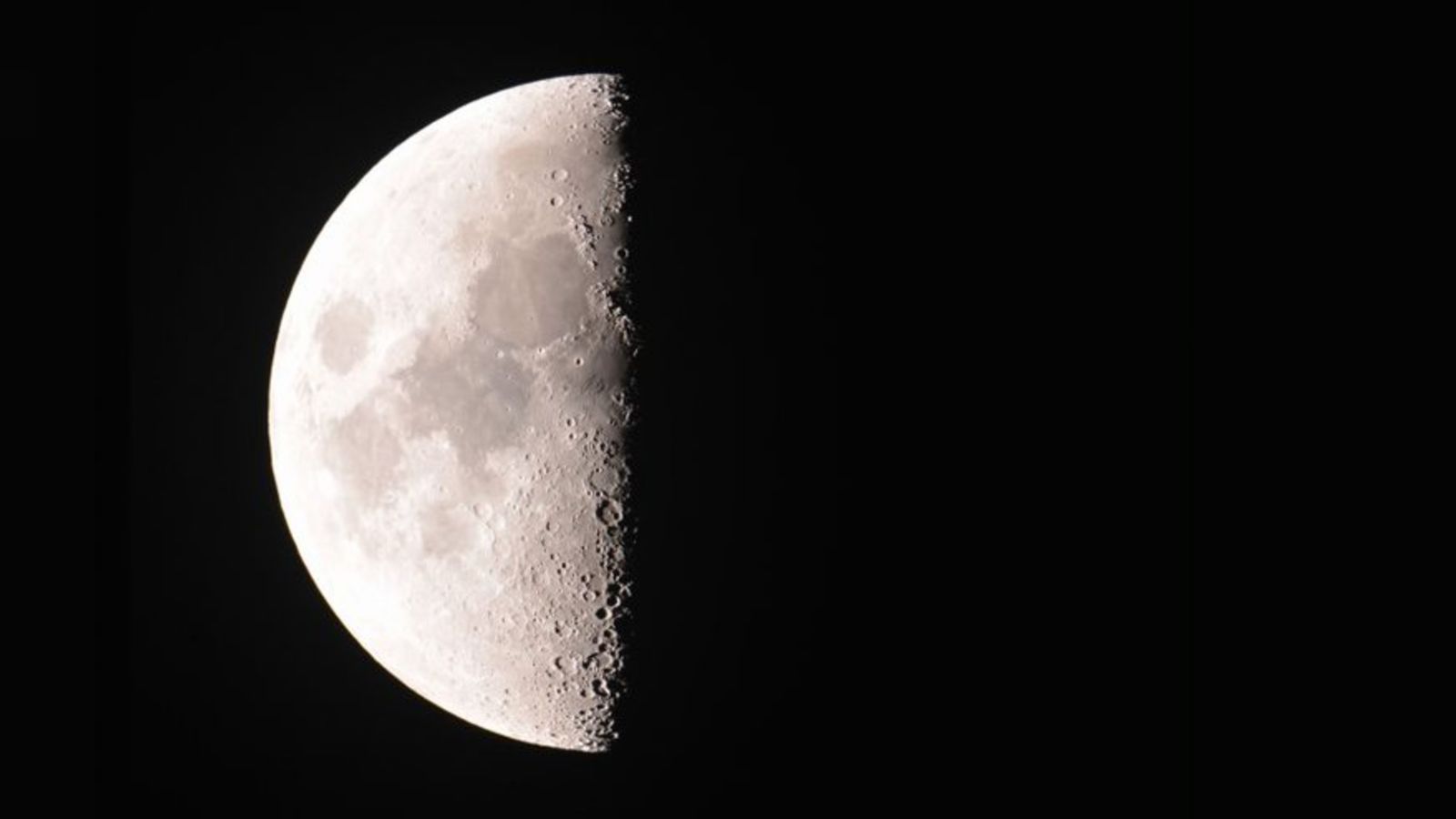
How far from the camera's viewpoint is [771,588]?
115 inches

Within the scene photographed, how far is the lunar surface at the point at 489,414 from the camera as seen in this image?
2.85 m

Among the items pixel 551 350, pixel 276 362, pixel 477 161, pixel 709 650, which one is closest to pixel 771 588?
pixel 709 650

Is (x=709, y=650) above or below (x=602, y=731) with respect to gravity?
above

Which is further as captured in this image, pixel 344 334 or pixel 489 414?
pixel 344 334

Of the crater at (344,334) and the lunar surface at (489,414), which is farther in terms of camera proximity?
the crater at (344,334)

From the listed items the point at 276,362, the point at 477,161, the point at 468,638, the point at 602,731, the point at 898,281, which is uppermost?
the point at 477,161

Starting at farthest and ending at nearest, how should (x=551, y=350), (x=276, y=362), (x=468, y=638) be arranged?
1. (x=276, y=362)
2. (x=468, y=638)
3. (x=551, y=350)

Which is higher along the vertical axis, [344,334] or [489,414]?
[344,334]

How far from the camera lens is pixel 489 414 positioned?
113 inches

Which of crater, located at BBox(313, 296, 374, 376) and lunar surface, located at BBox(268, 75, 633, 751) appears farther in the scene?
crater, located at BBox(313, 296, 374, 376)

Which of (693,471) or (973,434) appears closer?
(693,471)

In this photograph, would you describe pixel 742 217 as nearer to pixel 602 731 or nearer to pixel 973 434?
pixel 973 434

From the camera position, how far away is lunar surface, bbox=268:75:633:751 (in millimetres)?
2854

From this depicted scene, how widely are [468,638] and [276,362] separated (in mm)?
1214
